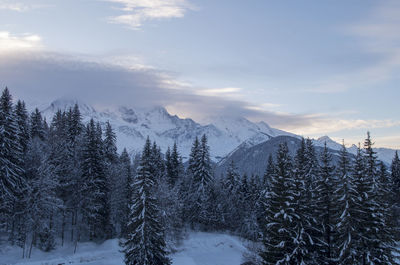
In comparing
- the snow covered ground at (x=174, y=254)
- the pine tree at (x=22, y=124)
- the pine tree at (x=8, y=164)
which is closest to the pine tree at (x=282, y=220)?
the snow covered ground at (x=174, y=254)

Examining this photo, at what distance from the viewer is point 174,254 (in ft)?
163

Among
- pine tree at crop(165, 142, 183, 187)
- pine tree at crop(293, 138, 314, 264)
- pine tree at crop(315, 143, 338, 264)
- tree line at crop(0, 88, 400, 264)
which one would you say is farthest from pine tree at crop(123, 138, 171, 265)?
pine tree at crop(165, 142, 183, 187)

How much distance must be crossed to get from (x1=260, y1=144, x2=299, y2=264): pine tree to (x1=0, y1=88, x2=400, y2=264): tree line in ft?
0.28

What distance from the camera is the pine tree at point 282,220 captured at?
27328mm

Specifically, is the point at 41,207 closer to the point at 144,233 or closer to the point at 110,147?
the point at 144,233

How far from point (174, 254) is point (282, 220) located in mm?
26609

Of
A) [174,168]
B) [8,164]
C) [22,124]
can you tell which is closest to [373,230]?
[8,164]

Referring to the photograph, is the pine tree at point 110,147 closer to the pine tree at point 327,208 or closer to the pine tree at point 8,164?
the pine tree at point 8,164

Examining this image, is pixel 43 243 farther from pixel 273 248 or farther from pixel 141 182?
pixel 273 248

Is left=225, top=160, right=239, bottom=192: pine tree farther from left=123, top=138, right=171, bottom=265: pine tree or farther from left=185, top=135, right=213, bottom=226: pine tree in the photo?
left=123, top=138, right=171, bottom=265: pine tree

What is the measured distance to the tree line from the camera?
2777cm

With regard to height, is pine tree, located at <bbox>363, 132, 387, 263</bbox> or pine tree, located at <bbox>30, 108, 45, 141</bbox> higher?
pine tree, located at <bbox>30, 108, 45, 141</bbox>

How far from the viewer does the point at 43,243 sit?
4334cm

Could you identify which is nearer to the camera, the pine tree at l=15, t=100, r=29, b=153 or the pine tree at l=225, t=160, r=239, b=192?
the pine tree at l=15, t=100, r=29, b=153
